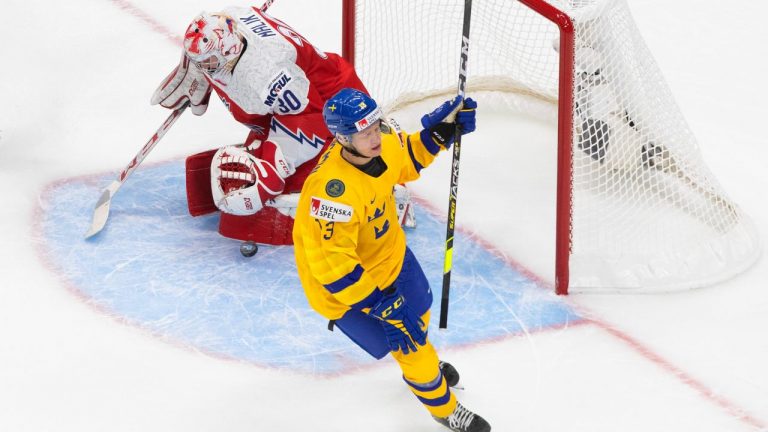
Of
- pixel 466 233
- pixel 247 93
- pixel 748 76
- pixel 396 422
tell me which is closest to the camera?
pixel 396 422

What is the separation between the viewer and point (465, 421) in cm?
355

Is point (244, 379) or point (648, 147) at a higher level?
point (648, 147)

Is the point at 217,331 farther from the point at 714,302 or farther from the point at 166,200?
the point at 714,302

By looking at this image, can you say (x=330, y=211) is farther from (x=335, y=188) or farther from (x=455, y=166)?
(x=455, y=166)

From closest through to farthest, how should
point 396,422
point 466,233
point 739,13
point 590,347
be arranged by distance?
1. point 396,422
2. point 590,347
3. point 466,233
4. point 739,13

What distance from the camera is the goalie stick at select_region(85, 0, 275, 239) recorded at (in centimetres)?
→ 470

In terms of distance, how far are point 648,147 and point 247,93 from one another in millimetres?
1573

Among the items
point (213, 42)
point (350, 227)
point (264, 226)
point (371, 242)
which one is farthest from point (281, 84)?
point (350, 227)

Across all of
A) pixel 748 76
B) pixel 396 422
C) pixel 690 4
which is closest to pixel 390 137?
pixel 396 422

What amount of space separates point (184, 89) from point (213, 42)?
0.48m

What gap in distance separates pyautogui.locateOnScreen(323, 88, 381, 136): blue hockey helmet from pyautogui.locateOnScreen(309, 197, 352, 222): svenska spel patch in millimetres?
198

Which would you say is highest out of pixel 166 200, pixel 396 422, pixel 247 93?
pixel 247 93

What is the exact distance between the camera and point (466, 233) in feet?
15.6

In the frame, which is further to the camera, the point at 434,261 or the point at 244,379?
the point at 434,261
